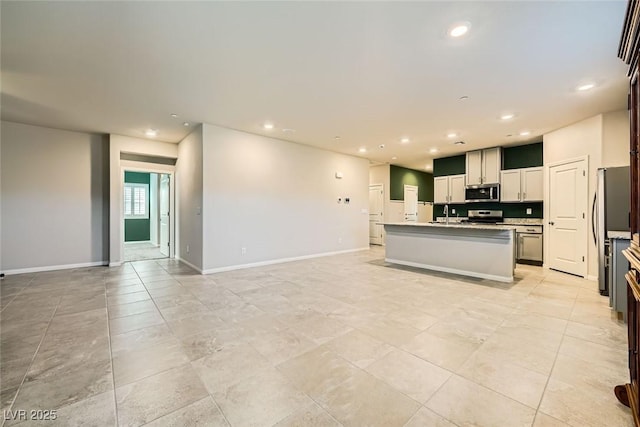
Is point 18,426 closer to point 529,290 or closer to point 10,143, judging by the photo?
point 529,290

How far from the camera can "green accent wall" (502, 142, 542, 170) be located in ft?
20.0

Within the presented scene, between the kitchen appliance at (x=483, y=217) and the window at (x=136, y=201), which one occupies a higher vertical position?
the window at (x=136, y=201)

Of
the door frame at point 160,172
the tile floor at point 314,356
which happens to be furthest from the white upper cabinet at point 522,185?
the door frame at point 160,172

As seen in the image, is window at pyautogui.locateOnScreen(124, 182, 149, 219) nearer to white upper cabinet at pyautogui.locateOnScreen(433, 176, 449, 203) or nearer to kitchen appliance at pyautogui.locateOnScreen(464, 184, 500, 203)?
white upper cabinet at pyautogui.locateOnScreen(433, 176, 449, 203)

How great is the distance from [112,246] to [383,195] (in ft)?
25.1

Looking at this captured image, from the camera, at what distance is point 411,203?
9961 millimetres

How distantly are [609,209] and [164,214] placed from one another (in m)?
9.41

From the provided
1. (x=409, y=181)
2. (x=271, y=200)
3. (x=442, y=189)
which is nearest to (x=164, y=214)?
(x=271, y=200)

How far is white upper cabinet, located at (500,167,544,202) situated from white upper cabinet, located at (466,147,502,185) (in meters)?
0.19

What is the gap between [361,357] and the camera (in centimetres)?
213

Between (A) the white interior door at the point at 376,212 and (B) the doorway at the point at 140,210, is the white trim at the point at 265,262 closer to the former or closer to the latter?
(A) the white interior door at the point at 376,212

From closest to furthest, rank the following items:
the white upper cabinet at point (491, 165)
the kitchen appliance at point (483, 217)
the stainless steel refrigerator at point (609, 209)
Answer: the stainless steel refrigerator at point (609, 209)
the white upper cabinet at point (491, 165)
the kitchen appliance at point (483, 217)

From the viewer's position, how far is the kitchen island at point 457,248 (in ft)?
14.3

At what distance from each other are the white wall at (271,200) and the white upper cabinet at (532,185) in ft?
13.1
